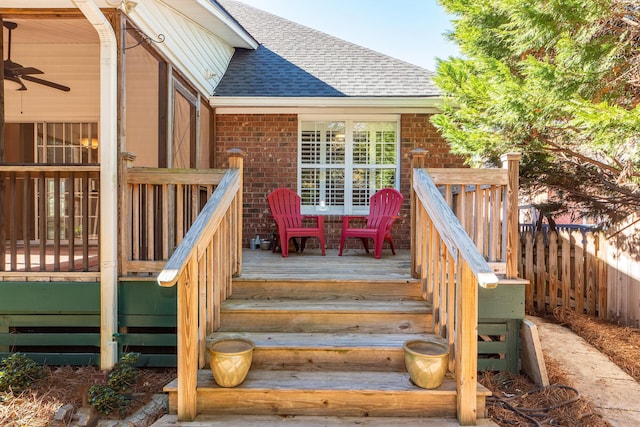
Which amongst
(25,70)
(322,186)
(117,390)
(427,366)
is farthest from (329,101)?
(117,390)

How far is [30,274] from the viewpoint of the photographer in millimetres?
2807

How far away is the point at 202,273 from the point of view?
2.27m

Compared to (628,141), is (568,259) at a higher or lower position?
lower

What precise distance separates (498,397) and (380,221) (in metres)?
2.28

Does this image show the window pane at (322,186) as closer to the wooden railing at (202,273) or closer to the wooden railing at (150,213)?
the wooden railing at (202,273)

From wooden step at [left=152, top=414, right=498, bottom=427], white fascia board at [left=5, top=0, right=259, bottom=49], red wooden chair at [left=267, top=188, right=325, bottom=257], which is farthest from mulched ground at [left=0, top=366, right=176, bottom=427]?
white fascia board at [left=5, top=0, right=259, bottom=49]

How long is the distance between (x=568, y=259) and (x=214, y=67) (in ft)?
18.4

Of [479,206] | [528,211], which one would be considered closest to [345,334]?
[479,206]

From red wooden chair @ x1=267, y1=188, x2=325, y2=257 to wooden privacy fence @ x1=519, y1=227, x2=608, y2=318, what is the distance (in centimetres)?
262

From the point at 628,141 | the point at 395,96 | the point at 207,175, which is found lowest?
the point at 207,175

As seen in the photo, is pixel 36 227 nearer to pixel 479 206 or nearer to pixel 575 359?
pixel 479 206

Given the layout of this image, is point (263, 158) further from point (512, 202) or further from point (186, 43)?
point (512, 202)

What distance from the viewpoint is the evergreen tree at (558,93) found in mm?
2869

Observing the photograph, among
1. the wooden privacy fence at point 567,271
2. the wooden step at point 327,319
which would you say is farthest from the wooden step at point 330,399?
the wooden privacy fence at point 567,271
